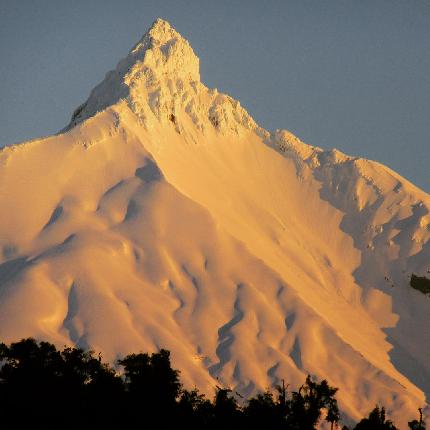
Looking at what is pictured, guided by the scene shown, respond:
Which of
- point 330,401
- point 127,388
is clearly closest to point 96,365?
point 127,388

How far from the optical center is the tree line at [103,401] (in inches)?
5463

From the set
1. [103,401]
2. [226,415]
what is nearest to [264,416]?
[226,415]

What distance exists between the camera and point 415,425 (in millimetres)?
167500

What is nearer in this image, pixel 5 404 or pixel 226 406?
pixel 5 404

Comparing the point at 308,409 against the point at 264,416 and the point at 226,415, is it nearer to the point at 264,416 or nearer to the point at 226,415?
the point at 264,416

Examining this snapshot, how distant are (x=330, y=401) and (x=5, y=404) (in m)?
46.9

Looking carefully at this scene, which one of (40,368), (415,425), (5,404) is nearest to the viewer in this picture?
(5,404)

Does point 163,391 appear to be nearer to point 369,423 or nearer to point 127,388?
point 127,388

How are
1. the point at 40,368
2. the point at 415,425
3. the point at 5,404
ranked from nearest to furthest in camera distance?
the point at 5,404 < the point at 40,368 < the point at 415,425

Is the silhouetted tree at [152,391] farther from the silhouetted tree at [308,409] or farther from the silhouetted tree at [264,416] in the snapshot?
the silhouetted tree at [308,409]

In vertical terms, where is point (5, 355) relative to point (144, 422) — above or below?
above

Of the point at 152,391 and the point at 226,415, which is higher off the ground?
the point at 152,391

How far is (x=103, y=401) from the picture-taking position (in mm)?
142375

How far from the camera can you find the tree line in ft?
455
